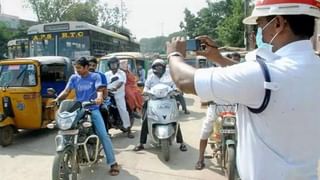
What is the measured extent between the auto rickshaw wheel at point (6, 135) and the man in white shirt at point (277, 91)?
243 inches

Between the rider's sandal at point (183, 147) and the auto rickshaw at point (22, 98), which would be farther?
the auto rickshaw at point (22, 98)

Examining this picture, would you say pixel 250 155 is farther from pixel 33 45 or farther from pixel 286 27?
pixel 33 45

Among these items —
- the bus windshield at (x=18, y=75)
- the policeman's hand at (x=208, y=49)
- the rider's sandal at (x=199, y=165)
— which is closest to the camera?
the policeman's hand at (x=208, y=49)

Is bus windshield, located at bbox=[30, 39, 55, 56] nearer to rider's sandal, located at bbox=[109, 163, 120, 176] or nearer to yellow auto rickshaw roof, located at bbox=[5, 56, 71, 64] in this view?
yellow auto rickshaw roof, located at bbox=[5, 56, 71, 64]

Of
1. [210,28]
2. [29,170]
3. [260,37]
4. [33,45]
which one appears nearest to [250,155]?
[260,37]

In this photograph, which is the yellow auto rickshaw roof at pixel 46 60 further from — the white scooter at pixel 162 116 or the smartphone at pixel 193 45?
the smartphone at pixel 193 45

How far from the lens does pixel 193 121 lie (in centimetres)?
952

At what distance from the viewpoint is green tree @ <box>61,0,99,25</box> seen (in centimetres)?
4387

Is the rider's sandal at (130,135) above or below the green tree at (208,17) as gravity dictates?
below

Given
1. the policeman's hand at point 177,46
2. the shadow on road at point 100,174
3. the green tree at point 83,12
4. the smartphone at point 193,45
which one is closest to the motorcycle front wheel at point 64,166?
the shadow on road at point 100,174

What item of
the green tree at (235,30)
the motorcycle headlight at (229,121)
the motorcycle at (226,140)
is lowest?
the motorcycle at (226,140)

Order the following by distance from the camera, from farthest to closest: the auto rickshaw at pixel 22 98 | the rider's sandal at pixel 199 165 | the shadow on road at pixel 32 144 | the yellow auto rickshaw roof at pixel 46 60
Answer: the yellow auto rickshaw roof at pixel 46 60
the auto rickshaw at pixel 22 98
the shadow on road at pixel 32 144
the rider's sandal at pixel 199 165

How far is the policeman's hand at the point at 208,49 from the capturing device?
6.63ft

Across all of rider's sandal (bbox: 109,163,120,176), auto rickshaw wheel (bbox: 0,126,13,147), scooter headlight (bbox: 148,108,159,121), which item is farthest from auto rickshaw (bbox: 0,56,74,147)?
rider's sandal (bbox: 109,163,120,176)
